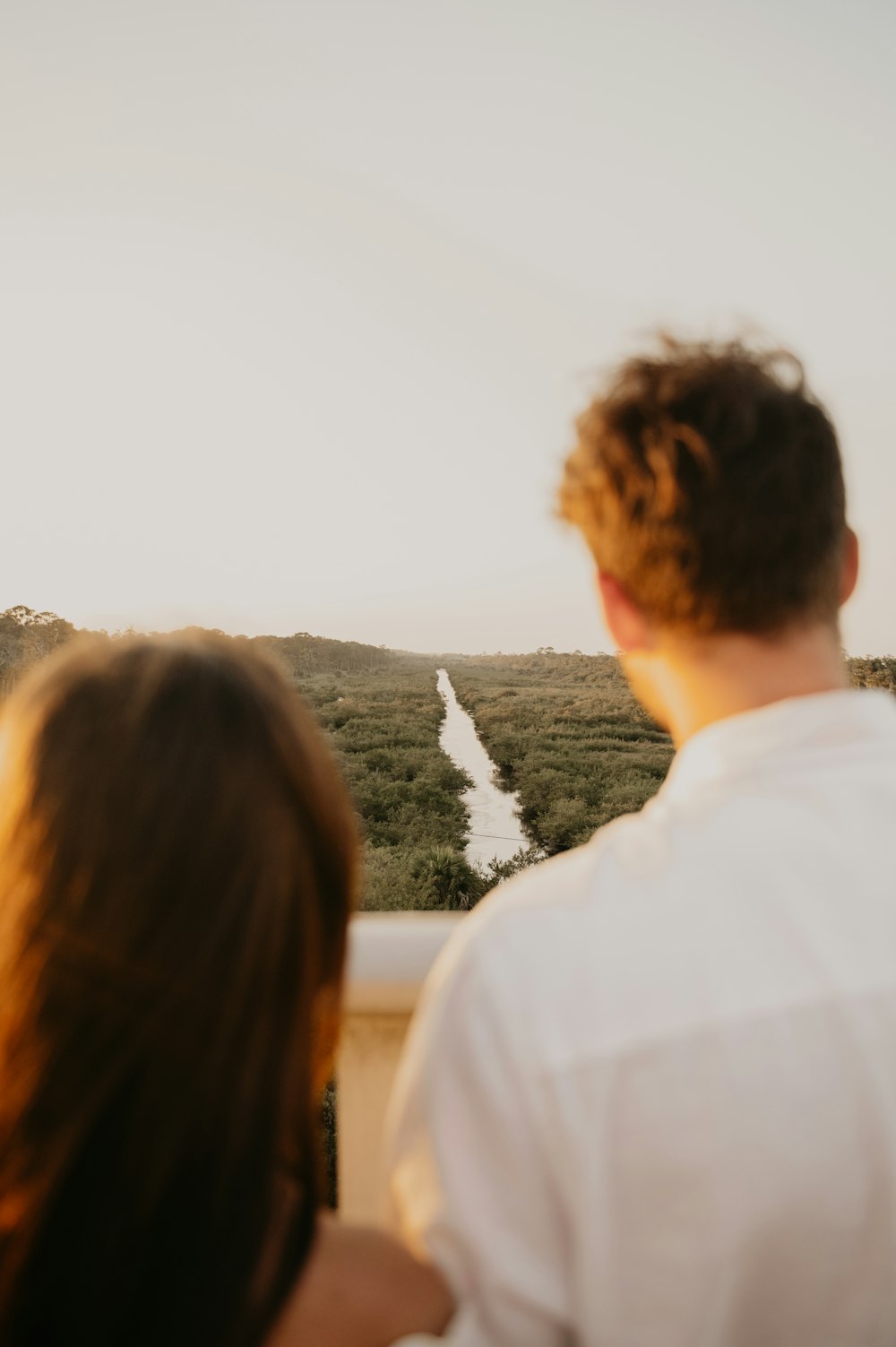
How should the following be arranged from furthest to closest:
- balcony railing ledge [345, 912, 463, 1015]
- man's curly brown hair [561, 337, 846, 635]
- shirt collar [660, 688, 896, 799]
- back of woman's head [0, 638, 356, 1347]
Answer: balcony railing ledge [345, 912, 463, 1015] → man's curly brown hair [561, 337, 846, 635] → shirt collar [660, 688, 896, 799] → back of woman's head [0, 638, 356, 1347]

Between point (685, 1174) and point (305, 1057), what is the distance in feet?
1.14

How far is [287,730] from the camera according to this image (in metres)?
0.82

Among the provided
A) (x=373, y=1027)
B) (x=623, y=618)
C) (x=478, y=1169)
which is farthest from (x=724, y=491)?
(x=373, y=1027)

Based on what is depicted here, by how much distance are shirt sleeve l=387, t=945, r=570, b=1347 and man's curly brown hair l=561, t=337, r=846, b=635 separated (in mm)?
487

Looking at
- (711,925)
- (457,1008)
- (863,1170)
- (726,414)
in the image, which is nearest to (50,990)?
(457,1008)

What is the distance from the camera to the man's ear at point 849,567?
1073 mm

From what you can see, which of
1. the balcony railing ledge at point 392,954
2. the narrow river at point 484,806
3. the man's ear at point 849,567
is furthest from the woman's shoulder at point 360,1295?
the narrow river at point 484,806

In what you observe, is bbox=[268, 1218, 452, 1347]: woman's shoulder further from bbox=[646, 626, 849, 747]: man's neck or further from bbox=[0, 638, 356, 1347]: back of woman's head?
bbox=[646, 626, 849, 747]: man's neck

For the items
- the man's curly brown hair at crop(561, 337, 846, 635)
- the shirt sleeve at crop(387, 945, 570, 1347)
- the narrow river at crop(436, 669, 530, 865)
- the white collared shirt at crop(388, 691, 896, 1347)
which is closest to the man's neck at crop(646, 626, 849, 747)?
the man's curly brown hair at crop(561, 337, 846, 635)

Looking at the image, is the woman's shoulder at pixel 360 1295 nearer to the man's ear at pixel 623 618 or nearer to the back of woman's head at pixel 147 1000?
the back of woman's head at pixel 147 1000

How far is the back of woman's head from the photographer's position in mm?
742

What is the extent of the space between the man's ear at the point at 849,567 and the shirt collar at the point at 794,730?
184 mm

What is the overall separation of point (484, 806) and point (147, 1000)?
561 inches

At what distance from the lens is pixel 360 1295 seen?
0.84 meters
